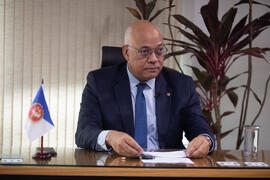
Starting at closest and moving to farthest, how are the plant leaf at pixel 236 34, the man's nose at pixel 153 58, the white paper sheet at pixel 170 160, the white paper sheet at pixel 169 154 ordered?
1. the white paper sheet at pixel 170 160
2. the white paper sheet at pixel 169 154
3. the man's nose at pixel 153 58
4. the plant leaf at pixel 236 34

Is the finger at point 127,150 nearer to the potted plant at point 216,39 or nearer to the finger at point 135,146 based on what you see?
the finger at point 135,146

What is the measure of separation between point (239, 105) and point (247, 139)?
273 centimetres

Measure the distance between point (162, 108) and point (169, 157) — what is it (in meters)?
0.58

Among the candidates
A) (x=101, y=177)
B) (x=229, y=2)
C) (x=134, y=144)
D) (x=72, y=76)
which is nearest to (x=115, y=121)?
(x=134, y=144)

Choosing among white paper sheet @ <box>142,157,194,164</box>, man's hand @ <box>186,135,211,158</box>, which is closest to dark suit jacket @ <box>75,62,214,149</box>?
man's hand @ <box>186,135,211,158</box>

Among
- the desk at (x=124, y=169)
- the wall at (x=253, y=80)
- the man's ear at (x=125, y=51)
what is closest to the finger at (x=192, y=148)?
the desk at (x=124, y=169)

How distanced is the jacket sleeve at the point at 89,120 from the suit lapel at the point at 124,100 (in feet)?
0.42

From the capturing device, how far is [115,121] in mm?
2365

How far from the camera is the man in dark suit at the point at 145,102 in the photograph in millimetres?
2348

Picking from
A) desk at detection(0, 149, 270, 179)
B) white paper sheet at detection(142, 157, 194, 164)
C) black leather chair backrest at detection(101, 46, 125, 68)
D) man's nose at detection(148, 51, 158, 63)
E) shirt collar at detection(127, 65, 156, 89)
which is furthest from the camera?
black leather chair backrest at detection(101, 46, 125, 68)

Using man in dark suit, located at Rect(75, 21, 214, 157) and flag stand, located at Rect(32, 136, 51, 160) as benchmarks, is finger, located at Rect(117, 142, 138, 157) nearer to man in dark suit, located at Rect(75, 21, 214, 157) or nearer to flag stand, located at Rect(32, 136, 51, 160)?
flag stand, located at Rect(32, 136, 51, 160)

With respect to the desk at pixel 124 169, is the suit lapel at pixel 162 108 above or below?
above

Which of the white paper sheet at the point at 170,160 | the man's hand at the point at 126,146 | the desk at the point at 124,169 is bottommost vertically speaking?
the desk at the point at 124,169

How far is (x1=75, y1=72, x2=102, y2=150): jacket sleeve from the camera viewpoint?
6.97ft
